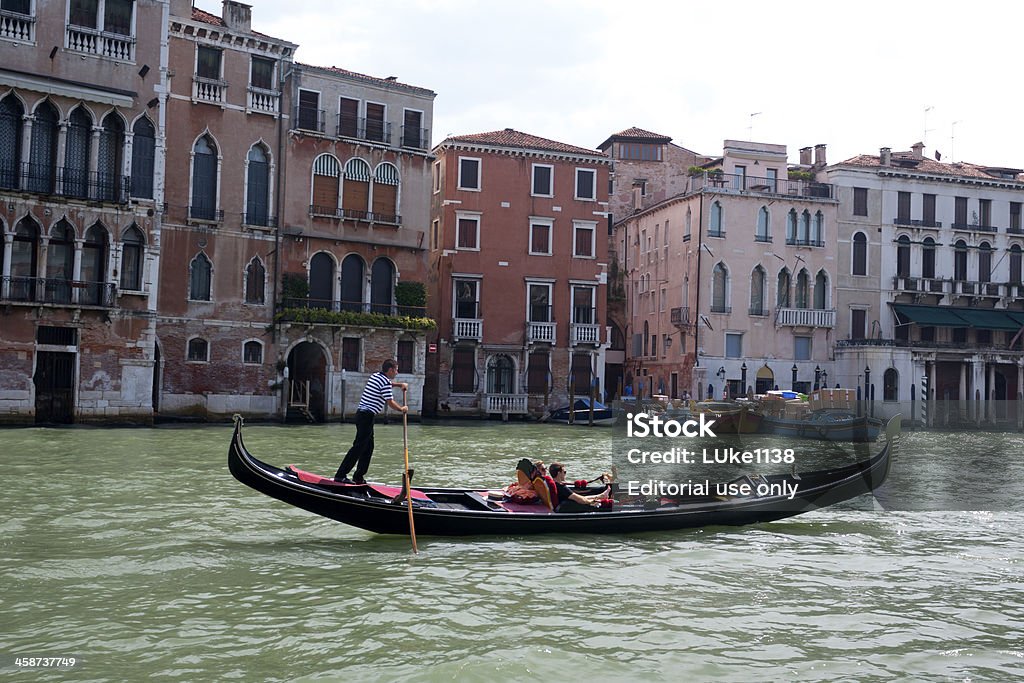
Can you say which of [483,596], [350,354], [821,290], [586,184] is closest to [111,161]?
[350,354]

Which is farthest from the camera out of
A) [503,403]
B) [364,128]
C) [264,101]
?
[503,403]

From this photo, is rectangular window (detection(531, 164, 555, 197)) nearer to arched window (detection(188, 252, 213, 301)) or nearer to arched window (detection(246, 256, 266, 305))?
arched window (detection(246, 256, 266, 305))

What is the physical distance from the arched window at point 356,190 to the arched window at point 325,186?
11.3 inches

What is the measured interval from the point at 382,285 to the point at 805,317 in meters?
15.3

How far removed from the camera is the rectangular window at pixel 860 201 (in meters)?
36.2

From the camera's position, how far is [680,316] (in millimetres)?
34625

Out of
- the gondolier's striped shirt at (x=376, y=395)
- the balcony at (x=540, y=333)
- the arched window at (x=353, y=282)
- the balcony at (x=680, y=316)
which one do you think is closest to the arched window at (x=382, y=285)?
the arched window at (x=353, y=282)

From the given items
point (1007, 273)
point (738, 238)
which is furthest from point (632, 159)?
point (1007, 273)

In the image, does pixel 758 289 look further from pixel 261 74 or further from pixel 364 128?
pixel 261 74

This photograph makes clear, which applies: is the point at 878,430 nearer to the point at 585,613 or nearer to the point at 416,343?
the point at 416,343

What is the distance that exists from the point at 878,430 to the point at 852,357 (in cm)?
984

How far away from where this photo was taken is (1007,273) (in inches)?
1474

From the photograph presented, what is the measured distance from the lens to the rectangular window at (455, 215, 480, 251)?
3169 cm

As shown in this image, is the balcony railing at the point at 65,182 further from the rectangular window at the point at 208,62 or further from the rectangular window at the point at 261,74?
the rectangular window at the point at 261,74
